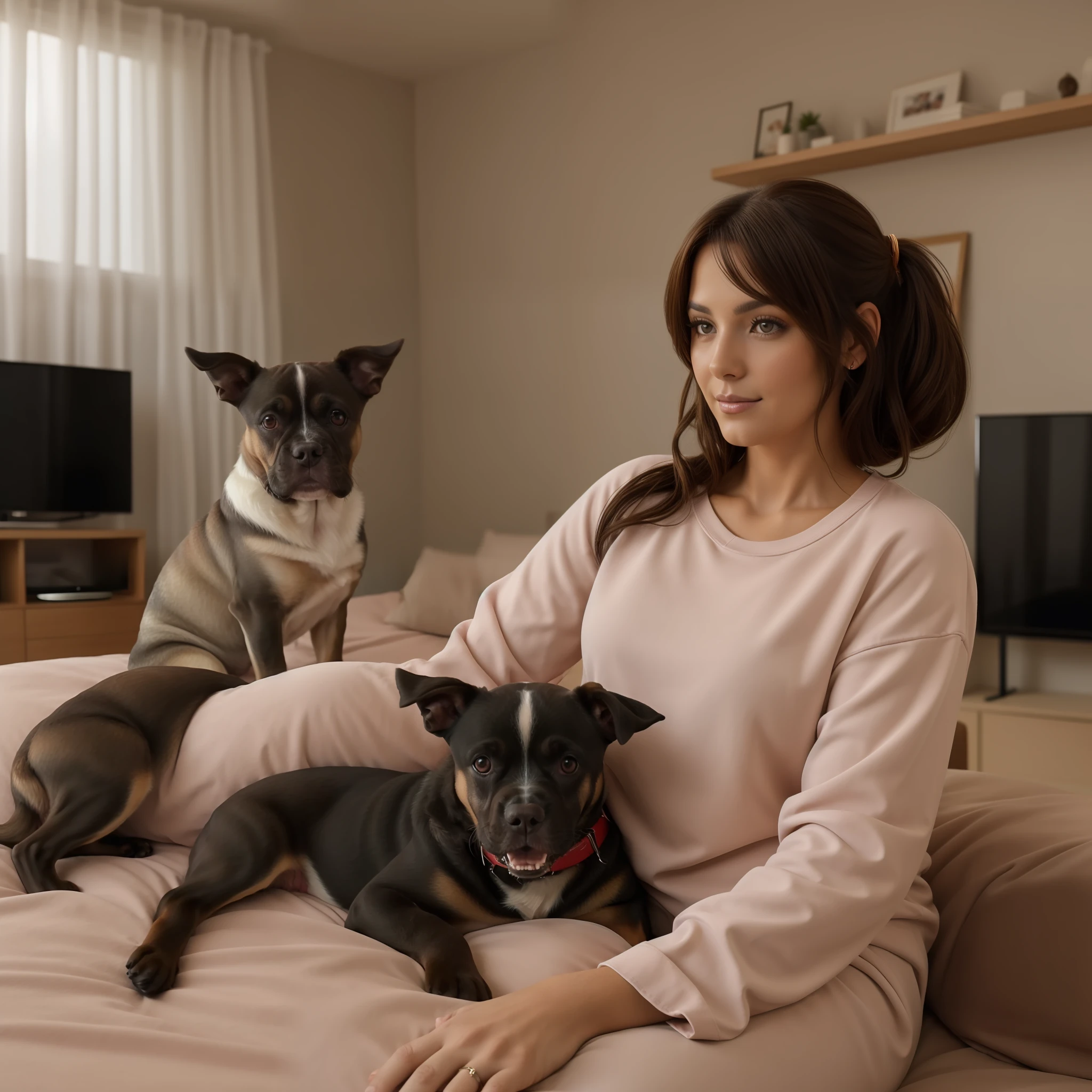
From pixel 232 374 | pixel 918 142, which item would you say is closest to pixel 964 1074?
pixel 232 374

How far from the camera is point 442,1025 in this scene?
1.00 metres

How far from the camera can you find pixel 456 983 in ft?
3.83

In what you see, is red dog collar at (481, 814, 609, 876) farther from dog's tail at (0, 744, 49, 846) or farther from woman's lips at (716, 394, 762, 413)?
dog's tail at (0, 744, 49, 846)

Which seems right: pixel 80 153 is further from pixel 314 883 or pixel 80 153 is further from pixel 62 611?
pixel 314 883

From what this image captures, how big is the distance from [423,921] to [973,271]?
375 cm

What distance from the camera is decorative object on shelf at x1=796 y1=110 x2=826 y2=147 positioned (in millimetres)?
4422

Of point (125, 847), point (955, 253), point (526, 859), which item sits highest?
point (955, 253)

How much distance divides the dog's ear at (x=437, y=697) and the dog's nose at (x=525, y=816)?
187mm

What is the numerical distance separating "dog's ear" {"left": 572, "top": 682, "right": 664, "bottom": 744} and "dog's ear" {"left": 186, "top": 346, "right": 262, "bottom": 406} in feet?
3.93

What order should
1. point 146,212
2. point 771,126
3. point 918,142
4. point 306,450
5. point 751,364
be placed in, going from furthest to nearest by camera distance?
point 146,212 < point 771,126 < point 918,142 < point 306,450 < point 751,364

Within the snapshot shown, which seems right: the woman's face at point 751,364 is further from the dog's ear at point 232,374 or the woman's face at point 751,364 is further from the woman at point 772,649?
the dog's ear at point 232,374

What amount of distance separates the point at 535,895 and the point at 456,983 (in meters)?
0.18

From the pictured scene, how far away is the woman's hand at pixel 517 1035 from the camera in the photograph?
0.95 metres

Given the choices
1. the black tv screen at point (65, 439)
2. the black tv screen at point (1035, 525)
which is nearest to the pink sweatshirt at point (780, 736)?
the black tv screen at point (1035, 525)
